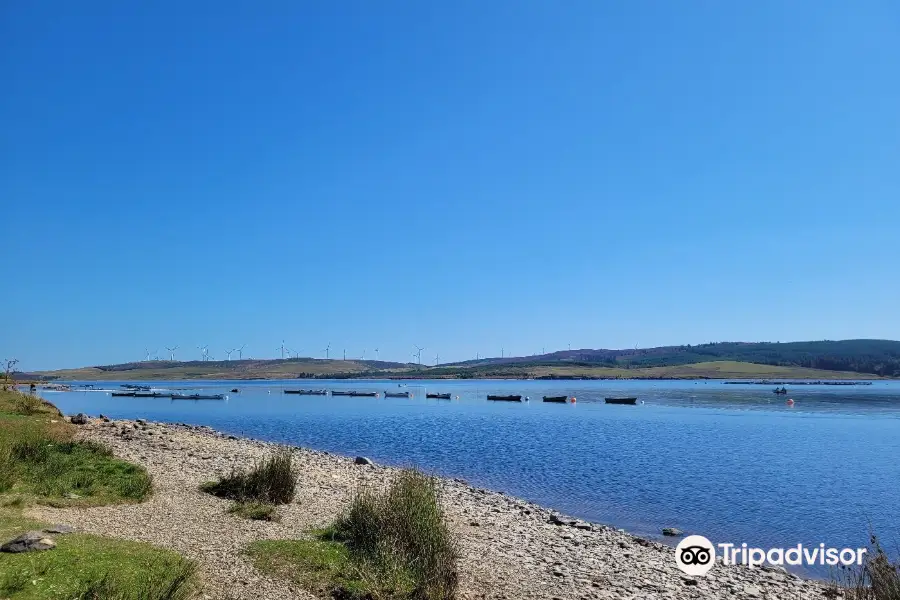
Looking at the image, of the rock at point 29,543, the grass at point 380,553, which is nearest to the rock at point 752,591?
the grass at point 380,553

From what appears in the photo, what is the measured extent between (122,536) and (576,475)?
74.5ft

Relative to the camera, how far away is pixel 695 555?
15.9m

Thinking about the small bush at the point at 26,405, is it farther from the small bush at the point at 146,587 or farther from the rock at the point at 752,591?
the rock at the point at 752,591

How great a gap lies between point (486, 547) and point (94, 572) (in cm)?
833

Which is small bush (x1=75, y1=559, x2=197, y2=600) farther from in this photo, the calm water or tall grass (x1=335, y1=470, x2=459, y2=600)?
the calm water

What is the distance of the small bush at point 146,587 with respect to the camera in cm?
782

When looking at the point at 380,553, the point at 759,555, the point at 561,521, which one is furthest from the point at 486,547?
A: the point at 759,555

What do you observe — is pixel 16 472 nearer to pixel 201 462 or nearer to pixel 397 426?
pixel 201 462

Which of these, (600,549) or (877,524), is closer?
(600,549)

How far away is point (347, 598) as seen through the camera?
9531mm

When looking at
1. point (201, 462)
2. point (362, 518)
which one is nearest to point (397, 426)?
point (201, 462)

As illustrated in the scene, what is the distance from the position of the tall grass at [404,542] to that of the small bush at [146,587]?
263cm

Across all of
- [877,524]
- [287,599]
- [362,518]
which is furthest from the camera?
[877,524]

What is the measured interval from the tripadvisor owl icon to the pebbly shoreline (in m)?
0.27
